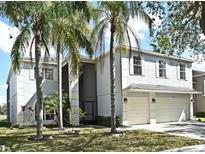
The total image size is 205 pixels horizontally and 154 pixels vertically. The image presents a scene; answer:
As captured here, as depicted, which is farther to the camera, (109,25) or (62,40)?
(109,25)

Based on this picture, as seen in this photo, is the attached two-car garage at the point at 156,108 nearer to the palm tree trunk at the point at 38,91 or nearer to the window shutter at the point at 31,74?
the window shutter at the point at 31,74

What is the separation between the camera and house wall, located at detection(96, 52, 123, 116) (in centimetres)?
2225

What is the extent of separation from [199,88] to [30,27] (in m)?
25.9

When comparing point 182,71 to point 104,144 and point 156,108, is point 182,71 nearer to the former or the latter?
point 156,108

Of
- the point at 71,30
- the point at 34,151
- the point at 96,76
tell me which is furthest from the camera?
the point at 96,76

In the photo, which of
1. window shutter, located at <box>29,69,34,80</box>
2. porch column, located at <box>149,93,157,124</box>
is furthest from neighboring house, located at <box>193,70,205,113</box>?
window shutter, located at <box>29,69,34,80</box>

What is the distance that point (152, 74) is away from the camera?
24.3m

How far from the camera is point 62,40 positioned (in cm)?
1530

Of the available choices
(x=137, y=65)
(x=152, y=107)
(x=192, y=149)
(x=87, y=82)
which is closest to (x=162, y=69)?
(x=137, y=65)

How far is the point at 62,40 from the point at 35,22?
173 centimetres

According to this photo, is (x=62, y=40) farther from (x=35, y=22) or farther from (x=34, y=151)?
(x=34, y=151)

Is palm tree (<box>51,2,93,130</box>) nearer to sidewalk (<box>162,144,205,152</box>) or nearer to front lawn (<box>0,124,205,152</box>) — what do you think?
front lawn (<box>0,124,205,152</box>)

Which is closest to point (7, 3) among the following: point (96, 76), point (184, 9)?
point (184, 9)

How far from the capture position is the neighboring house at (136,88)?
22.3 m
